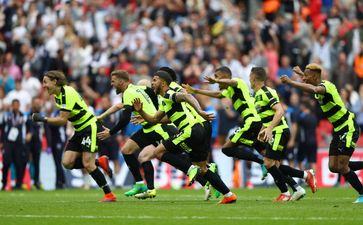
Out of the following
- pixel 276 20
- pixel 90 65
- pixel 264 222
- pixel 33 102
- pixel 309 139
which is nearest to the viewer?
pixel 264 222

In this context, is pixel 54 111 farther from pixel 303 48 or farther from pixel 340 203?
pixel 340 203

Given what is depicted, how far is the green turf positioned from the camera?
1556 cm

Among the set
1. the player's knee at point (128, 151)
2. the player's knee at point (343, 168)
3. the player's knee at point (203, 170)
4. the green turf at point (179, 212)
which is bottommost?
the green turf at point (179, 212)

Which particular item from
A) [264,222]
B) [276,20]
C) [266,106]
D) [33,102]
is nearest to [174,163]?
[266,106]

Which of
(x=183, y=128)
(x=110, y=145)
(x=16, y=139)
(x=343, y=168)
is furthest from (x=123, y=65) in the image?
(x=343, y=168)

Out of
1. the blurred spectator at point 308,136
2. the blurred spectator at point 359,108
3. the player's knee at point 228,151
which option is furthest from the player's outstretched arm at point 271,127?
the blurred spectator at point 359,108

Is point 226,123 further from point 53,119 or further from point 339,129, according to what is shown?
point 339,129

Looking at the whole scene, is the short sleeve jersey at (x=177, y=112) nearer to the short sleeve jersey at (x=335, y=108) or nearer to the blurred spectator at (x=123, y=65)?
the short sleeve jersey at (x=335, y=108)

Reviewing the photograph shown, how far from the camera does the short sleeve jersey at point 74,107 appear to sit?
797 inches

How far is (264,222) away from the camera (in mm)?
15281

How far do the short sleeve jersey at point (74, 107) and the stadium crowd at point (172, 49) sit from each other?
9135 millimetres

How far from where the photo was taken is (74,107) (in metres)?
20.4

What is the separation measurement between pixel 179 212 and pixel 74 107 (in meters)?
4.11

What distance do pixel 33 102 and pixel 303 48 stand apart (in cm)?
986
